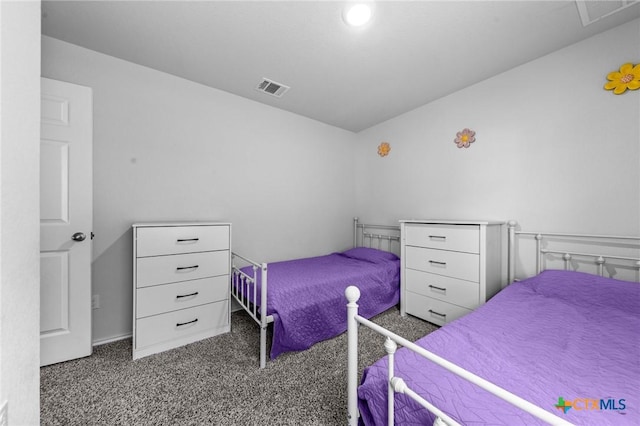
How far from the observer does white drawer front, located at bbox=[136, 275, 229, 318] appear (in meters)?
1.68

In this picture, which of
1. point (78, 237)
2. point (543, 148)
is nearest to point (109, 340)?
point (78, 237)

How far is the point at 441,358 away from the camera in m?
0.66

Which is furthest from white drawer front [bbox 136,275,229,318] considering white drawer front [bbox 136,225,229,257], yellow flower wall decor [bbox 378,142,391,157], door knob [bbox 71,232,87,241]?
yellow flower wall decor [bbox 378,142,391,157]

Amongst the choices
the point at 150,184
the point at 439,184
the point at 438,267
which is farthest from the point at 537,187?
Result: the point at 150,184

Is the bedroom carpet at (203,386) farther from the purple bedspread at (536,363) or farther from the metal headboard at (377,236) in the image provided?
the metal headboard at (377,236)

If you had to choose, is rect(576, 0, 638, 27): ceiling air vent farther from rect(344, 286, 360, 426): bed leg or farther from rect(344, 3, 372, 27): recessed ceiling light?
rect(344, 286, 360, 426): bed leg

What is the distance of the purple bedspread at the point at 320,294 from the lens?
5.44ft

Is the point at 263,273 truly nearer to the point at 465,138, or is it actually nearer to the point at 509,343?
the point at 509,343

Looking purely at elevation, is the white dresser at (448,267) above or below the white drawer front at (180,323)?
above

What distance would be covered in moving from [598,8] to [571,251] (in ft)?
5.13

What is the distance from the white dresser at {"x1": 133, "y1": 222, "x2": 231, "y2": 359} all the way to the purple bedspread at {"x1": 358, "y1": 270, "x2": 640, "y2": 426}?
1476 millimetres

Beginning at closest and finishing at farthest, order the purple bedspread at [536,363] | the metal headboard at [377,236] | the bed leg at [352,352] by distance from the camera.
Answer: the purple bedspread at [536,363]
the bed leg at [352,352]
the metal headboard at [377,236]

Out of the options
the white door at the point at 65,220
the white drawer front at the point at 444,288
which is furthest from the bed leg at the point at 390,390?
the white door at the point at 65,220

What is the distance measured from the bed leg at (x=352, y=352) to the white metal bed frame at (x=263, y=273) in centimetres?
77
